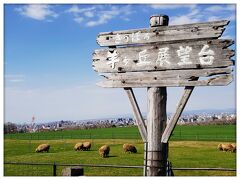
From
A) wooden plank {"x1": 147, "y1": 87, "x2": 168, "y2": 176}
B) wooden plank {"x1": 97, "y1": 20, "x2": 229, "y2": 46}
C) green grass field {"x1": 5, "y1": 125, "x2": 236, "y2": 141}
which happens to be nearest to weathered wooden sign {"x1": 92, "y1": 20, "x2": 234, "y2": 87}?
wooden plank {"x1": 97, "y1": 20, "x2": 229, "y2": 46}

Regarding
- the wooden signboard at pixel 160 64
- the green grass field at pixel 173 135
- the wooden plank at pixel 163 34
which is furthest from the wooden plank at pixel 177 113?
Answer: the green grass field at pixel 173 135

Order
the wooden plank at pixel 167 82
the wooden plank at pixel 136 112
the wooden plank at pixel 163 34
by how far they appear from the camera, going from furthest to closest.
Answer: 1. the wooden plank at pixel 136 112
2. the wooden plank at pixel 163 34
3. the wooden plank at pixel 167 82

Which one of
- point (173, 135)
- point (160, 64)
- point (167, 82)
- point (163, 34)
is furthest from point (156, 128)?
point (173, 135)

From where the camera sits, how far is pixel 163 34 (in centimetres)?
665

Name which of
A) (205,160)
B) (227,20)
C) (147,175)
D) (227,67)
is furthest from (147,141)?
(205,160)

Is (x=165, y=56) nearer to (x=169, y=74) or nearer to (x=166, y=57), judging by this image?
(x=166, y=57)

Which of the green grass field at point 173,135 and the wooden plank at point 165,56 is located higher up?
the wooden plank at point 165,56

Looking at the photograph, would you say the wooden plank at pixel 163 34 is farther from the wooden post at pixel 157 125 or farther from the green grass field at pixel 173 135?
the green grass field at pixel 173 135

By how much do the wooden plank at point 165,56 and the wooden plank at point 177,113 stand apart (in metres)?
0.47

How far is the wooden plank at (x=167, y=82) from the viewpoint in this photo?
6041 mm

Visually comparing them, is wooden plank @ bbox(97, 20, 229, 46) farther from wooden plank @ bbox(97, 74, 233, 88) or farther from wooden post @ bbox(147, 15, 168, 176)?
wooden plank @ bbox(97, 74, 233, 88)

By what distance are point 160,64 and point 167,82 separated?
0.41 m

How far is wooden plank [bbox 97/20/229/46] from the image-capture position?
6.19m

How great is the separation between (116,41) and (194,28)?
170cm
